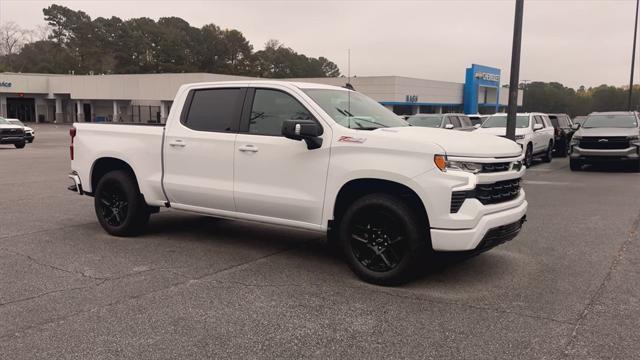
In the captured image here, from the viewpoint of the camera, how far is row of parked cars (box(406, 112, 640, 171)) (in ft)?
53.2

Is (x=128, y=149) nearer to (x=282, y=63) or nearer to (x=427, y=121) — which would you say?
(x=427, y=121)

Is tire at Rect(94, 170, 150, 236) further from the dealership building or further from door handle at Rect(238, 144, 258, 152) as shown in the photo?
the dealership building

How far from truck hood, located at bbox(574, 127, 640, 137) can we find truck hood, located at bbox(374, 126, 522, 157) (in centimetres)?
1250

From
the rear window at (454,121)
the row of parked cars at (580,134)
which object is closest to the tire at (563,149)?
the row of parked cars at (580,134)

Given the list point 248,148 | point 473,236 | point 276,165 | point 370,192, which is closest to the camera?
point 473,236

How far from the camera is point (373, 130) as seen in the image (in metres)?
5.46

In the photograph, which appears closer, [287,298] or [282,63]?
[287,298]

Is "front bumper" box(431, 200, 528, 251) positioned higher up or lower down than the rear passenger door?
lower down

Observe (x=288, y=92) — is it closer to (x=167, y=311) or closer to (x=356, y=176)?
(x=356, y=176)

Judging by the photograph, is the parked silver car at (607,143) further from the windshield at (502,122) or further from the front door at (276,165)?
the front door at (276,165)

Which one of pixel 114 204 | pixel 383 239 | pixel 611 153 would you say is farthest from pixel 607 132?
pixel 114 204

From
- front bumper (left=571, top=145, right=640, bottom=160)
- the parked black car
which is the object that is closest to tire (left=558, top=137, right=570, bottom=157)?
the parked black car

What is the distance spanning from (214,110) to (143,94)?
56417mm

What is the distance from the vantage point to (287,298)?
16.0ft
